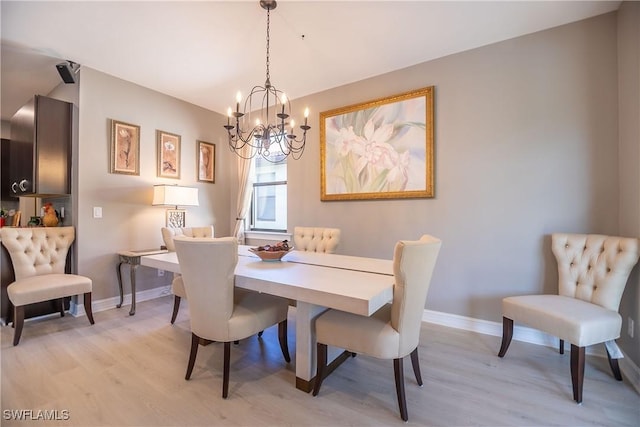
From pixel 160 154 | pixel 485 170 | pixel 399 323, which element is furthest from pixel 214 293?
pixel 160 154

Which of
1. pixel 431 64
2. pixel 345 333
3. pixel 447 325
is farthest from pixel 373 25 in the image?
pixel 447 325

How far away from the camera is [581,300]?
80.4 inches

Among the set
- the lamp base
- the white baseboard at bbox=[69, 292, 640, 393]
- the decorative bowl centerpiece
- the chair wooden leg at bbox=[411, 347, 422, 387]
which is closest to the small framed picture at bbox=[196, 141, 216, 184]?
the lamp base

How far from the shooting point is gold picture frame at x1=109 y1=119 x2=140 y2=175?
3244mm

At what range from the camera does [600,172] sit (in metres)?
2.19

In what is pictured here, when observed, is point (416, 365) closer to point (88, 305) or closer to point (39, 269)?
point (88, 305)

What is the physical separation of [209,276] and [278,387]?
2.87ft

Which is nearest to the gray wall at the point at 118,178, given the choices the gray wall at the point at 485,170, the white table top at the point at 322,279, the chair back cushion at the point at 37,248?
the gray wall at the point at 485,170

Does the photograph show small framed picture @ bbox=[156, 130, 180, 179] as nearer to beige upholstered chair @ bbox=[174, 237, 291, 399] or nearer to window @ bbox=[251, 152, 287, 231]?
window @ bbox=[251, 152, 287, 231]

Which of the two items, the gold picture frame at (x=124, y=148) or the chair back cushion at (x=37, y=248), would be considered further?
the gold picture frame at (x=124, y=148)

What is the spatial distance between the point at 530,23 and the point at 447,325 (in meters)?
2.82

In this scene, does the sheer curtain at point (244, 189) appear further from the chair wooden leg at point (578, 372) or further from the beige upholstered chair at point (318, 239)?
the chair wooden leg at point (578, 372)

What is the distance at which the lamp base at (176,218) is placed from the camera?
380 cm

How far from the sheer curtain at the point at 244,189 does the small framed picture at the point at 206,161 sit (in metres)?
0.43
